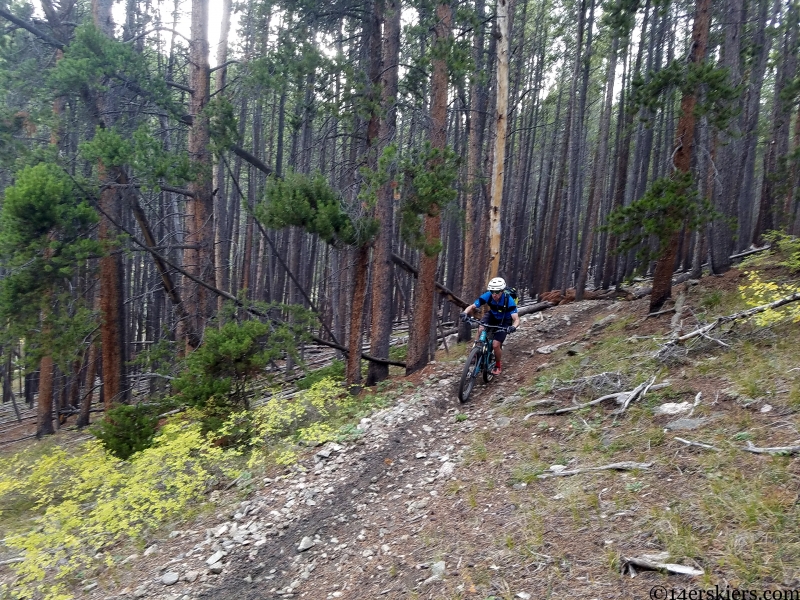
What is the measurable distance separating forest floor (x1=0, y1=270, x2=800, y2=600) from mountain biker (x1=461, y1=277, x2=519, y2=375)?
40.0 inches

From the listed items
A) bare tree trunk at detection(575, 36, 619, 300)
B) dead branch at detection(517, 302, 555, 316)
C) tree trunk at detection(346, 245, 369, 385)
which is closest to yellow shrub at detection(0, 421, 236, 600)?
tree trunk at detection(346, 245, 369, 385)

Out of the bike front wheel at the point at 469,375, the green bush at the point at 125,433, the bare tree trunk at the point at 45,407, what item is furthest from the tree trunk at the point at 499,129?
the bare tree trunk at the point at 45,407

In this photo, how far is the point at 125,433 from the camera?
702cm

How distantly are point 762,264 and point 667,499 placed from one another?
8.71m

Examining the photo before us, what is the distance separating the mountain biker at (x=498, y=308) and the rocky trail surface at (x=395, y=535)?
1.24m

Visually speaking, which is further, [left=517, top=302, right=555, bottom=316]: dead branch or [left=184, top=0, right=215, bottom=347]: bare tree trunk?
[left=517, top=302, right=555, bottom=316]: dead branch

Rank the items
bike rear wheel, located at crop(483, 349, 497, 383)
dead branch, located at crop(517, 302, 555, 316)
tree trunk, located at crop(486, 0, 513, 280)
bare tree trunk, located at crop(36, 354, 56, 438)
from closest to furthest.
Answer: bike rear wheel, located at crop(483, 349, 497, 383)
tree trunk, located at crop(486, 0, 513, 280)
bare tree trunk, located at crop(36, 354, 56, 438)
dead branch, located at crop(517, 302, 555, 316)

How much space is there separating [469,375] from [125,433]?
5.47m

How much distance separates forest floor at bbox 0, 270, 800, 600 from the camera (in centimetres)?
329

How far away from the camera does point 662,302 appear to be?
371 inches

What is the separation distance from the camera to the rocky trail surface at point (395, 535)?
3596mm

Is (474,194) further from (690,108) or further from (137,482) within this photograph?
(137,482)

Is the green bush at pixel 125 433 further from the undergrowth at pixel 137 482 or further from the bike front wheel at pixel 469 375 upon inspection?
the bike front wheel at pixel 469 375

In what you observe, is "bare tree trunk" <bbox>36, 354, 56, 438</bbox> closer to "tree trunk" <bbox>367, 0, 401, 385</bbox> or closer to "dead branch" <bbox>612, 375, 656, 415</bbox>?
"tree trunk" <bbox>367, 0, 401, 385</bbox>
